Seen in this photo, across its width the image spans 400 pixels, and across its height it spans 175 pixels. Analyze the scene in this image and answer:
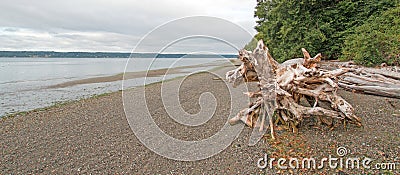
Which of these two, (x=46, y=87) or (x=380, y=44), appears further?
(x=46, y=87)

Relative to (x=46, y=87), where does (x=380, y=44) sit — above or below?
above

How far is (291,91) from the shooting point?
524 cm

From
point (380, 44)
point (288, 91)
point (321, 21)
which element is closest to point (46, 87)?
point (288, 91)

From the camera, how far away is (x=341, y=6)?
1594 cm

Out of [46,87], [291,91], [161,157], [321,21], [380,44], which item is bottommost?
[46,87]

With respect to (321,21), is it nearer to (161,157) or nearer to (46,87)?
(161,157)

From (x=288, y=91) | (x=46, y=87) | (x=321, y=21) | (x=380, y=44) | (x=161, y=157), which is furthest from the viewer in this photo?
(x=46, y=87)

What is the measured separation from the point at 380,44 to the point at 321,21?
5.90 metres

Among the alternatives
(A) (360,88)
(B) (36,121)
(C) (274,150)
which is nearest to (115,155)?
(C) (274,150)

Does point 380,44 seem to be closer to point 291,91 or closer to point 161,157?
point 291,91

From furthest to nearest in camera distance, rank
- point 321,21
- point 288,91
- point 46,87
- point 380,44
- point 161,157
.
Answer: point 46,87, point 321,21, point 380,44, point 288,91, point 161,157

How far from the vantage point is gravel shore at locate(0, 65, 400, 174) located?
3963 millimetres

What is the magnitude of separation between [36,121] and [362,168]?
9050 millimetres

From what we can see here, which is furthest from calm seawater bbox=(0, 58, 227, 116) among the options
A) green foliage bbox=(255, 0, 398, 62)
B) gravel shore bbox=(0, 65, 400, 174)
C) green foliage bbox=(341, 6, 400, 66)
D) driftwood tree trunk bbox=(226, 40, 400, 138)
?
green foliage bbox=(341, 6, 400, 66)
